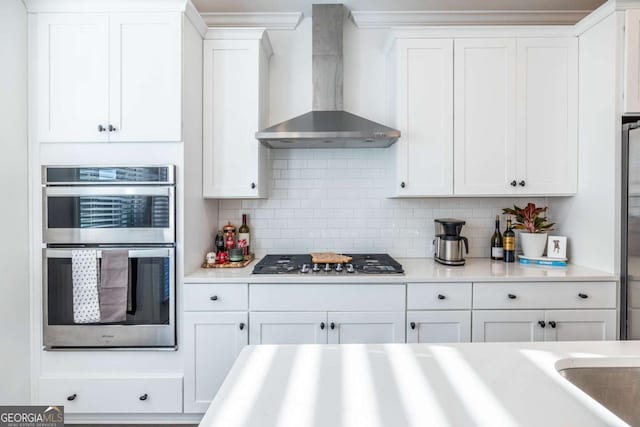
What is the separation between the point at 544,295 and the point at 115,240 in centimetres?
256

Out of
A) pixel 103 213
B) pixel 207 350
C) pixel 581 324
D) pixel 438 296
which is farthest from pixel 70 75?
pixel 581 324

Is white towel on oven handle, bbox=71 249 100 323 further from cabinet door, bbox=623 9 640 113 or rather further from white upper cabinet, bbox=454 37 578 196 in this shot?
cabinet door, bbox=623 9 640 113

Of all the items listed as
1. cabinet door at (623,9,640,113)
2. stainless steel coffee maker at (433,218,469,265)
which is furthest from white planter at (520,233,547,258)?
cabinet door at (623,9,640,113)

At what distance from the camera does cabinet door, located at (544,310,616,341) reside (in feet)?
6.98

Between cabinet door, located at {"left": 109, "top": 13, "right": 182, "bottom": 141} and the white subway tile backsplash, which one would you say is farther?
the white subway tile backsplash

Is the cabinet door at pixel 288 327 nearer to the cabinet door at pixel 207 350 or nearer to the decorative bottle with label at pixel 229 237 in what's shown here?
the cabinet door at pixel 207 350

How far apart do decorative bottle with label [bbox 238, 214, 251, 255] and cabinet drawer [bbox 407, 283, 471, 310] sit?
123cm

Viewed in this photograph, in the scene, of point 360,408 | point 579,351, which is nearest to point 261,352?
point 360,408

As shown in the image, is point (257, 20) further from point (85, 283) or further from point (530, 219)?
point (530, 219)

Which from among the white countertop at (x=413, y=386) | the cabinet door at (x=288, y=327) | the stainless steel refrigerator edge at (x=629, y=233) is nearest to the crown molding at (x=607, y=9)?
the stainless steel refrigerator edge at (x=629, y=233)

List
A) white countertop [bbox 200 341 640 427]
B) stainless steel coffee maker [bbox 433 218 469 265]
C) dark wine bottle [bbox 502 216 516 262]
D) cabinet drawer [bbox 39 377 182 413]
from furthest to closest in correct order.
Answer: dark wine bottle [bbox 502 216 516 262]
stainless steel coffee maker [bbox 433 218 469 265]
cabinet drawer [bbox 39 377 182 413]
white countertop [bbox 200 341 640 427]

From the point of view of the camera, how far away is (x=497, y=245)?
268cm

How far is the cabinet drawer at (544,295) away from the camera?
2.13 m

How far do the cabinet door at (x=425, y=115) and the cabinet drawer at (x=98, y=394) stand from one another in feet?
6.83
